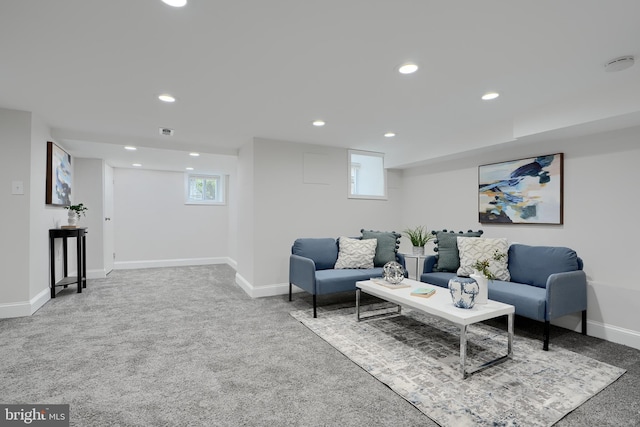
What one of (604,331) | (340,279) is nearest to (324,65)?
(340,279)

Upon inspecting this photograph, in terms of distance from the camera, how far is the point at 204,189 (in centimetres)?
727

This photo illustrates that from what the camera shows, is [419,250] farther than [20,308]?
Yes

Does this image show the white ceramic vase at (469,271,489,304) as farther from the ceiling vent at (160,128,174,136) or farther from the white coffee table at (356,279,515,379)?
the ceiling vent at (160,128,174,136)

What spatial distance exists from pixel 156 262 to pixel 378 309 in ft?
16.5

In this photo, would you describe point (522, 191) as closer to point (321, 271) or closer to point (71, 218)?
point (321, 271)

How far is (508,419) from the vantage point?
5.80ft

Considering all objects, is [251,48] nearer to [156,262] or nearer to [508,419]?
[508,419]

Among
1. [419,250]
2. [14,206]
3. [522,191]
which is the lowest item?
[419,250]

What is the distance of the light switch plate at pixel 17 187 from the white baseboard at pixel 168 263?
3300 millimetres

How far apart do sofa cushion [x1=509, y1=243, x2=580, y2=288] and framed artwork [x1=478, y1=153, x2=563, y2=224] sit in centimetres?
42

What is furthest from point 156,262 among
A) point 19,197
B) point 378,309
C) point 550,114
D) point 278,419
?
point 550,114

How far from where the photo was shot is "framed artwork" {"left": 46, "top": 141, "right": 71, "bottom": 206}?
152 inches

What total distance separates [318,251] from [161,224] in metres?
4.22

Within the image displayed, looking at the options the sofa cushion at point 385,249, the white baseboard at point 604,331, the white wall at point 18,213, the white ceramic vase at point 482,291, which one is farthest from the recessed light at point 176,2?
the white baseboard at point 604,331
